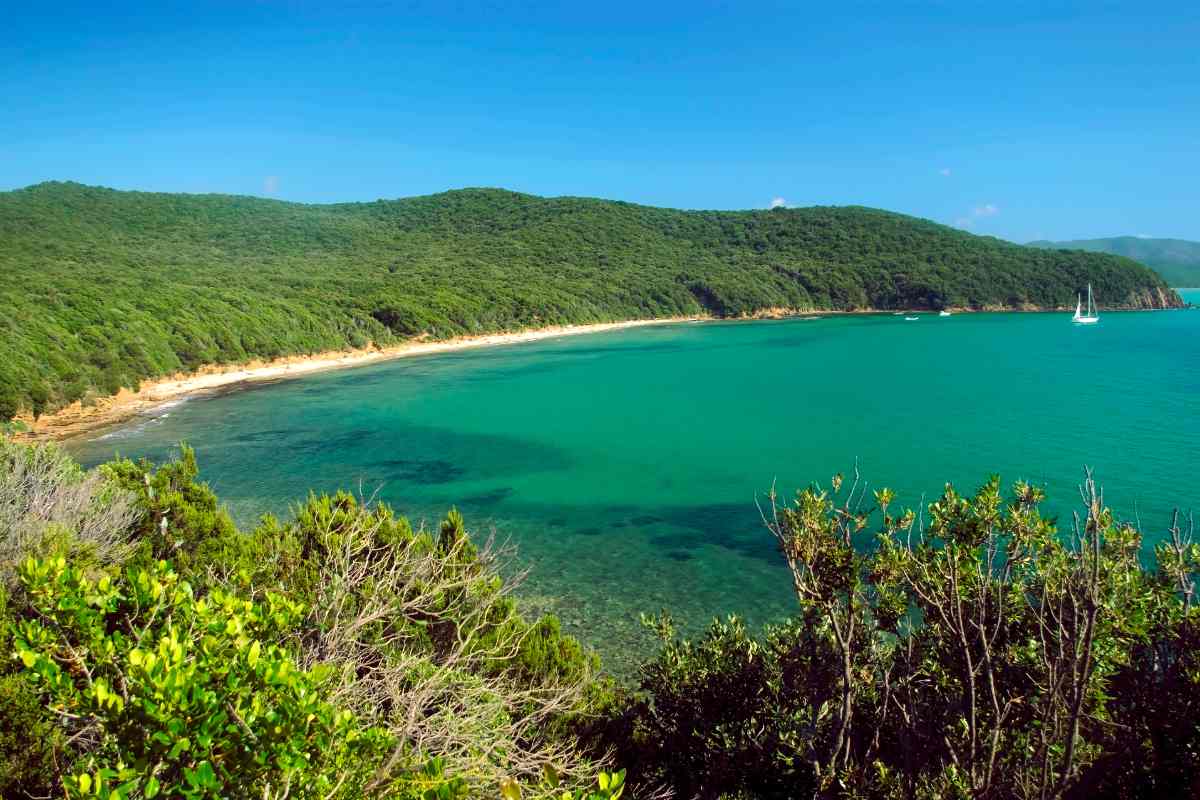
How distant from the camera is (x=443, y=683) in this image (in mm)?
6027

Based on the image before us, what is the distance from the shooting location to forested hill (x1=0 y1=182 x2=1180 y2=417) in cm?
4344

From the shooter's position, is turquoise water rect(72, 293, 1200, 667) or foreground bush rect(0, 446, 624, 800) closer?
foreground bush rect(0, 446, 624, 800)

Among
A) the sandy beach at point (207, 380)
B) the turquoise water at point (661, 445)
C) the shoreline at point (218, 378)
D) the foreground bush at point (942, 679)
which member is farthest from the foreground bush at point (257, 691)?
the sandy beach at point (207, 380)

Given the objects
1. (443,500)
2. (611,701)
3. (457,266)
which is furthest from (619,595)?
(457,266)

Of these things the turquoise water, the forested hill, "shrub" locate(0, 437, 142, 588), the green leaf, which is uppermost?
the forested hill

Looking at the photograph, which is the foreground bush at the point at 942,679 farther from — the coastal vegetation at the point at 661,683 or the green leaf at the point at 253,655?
the green leaf at the point at 253,655

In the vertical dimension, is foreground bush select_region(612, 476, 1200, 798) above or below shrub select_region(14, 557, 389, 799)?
below

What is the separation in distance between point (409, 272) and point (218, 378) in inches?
1792

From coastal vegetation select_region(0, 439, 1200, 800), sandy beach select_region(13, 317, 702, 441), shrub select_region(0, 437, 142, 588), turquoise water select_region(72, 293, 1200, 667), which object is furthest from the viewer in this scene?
sandy beach select_region(13, 317, 702, 441)

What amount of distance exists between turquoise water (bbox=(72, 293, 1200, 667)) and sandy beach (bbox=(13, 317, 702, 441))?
7.09 ft

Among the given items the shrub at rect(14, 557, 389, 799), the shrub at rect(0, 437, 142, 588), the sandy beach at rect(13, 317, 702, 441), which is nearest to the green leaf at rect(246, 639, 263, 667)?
the shrub at rect(14, 557, 389, 799)

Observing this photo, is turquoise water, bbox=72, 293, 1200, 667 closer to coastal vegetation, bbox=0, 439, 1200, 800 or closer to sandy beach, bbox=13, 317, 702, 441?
sandy beach, bbox=13, 317, 702, 441

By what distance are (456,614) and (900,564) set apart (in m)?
5.46

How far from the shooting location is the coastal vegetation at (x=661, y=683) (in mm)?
3287
